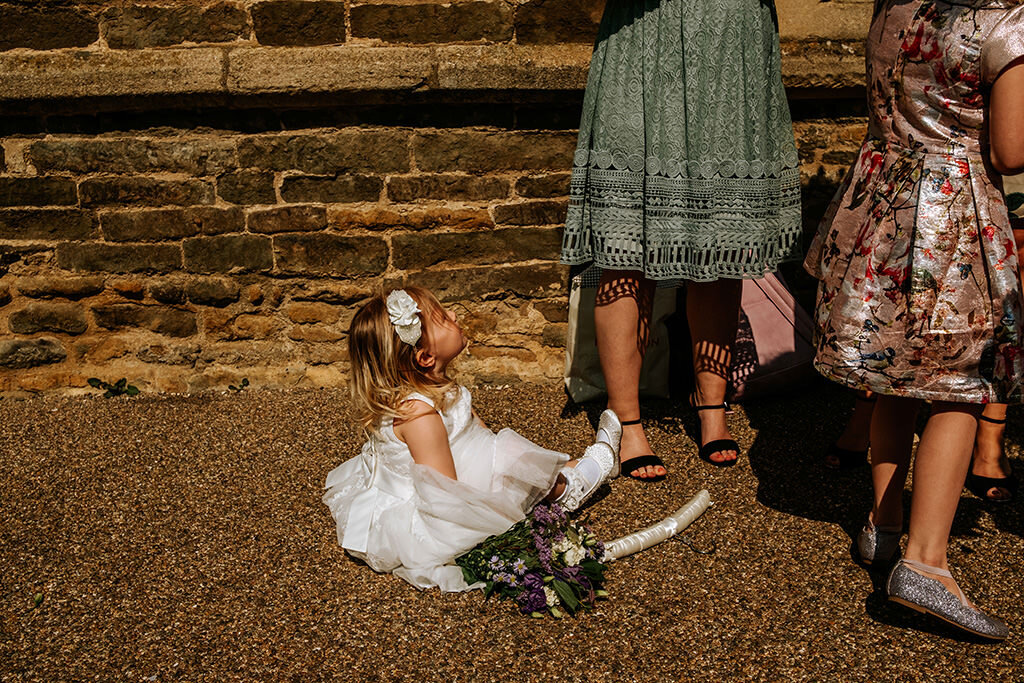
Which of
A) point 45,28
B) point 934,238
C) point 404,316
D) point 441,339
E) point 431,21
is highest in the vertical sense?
point 431,21

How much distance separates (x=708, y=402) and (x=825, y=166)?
147 cm

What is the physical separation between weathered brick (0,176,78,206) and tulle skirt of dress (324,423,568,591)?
196cm

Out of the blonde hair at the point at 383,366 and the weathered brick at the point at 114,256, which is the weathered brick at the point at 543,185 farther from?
the weathered brick at the point at 114,256

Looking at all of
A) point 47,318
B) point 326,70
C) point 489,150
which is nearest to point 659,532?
point 489,150

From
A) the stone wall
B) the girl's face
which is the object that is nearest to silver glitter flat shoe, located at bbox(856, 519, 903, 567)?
the girl's face

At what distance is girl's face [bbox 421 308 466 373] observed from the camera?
9.72ft

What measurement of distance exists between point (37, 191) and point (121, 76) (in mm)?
659

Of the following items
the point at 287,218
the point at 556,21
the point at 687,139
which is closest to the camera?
the point at 687,139

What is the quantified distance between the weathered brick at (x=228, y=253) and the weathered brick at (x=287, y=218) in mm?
60

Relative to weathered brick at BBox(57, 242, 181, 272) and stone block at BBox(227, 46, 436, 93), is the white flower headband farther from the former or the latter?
weathered brick at BBox(57, 242, 181, 272)

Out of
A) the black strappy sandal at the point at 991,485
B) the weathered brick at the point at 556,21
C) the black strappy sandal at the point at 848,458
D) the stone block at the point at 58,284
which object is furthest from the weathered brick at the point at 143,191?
the black strappy sandal at the point at 991,485

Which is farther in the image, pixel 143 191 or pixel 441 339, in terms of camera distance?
pixel 143 191

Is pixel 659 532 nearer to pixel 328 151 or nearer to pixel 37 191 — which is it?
pixel 328 151

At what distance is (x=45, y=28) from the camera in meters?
3.96
